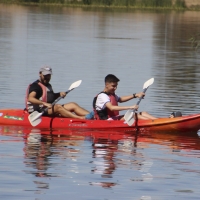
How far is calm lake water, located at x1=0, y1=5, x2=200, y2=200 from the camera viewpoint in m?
9.77

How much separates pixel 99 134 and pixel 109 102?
23.5 inches

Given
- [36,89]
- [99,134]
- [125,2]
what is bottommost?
[99,134]

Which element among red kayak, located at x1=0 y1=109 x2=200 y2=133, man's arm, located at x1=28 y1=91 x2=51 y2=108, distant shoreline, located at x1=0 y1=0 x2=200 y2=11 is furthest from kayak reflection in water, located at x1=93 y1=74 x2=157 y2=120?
distant shoreline, located at x1=0 y1=0 x2=200 y2=11

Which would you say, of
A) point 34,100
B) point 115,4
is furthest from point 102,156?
point 115,4

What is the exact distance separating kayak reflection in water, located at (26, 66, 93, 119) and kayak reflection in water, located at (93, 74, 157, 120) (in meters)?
0.29

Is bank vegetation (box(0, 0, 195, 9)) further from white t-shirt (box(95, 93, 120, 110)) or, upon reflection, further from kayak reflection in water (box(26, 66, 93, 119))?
white t-shirt (box(95, 93, 120, 110))

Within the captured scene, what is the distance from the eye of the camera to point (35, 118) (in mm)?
14383

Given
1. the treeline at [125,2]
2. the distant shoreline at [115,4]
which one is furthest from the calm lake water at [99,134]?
the distant shoreline at [115,4]

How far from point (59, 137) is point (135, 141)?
4.31ft

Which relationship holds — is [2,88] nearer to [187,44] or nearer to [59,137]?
[59,137]

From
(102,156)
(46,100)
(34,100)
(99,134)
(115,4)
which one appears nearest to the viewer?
(102,156)

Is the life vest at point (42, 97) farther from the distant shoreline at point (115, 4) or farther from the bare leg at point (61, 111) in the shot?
the distant shoreline at point (115, 4)

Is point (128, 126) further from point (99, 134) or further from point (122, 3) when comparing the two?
point (122, 3)

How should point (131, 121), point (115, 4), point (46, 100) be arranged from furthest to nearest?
1. point (115, 4)
2. point (46, 100)
3. point (131, 121)
